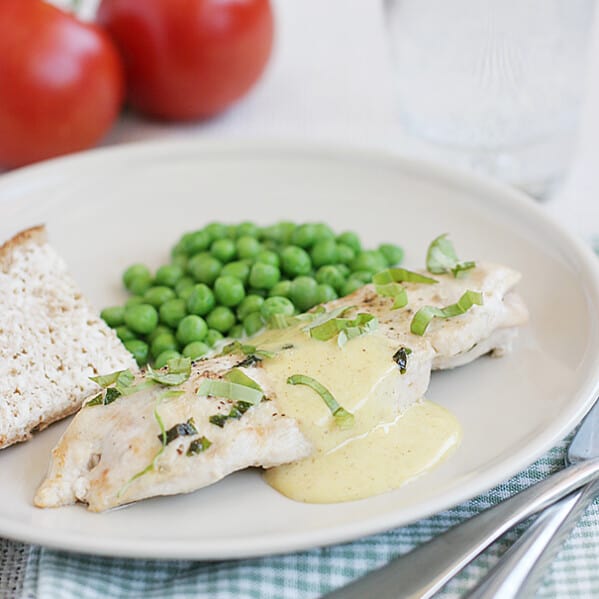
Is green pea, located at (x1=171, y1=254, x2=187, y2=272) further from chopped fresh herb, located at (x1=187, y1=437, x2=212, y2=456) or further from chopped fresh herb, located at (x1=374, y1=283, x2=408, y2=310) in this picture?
chopped fresh herb, located at (x1=187, y1=437, x2=212, y2=456)

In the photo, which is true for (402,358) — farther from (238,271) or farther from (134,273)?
(134,273)

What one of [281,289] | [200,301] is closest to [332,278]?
[281,289]

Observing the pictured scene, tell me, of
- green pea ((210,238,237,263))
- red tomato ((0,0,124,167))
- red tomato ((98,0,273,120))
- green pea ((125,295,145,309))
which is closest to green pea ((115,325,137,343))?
green pea ((125,295,145,309))

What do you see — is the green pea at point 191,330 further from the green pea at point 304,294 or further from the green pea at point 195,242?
the green pea at point 195,242

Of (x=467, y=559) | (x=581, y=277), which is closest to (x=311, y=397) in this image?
(x=467, y=559)

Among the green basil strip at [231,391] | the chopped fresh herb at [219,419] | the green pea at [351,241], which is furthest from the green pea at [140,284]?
the chopped fresh herb at [219,419]

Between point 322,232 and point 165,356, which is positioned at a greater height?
point 322,232

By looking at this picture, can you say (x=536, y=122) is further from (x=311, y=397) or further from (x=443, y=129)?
(x=311, y=397)
